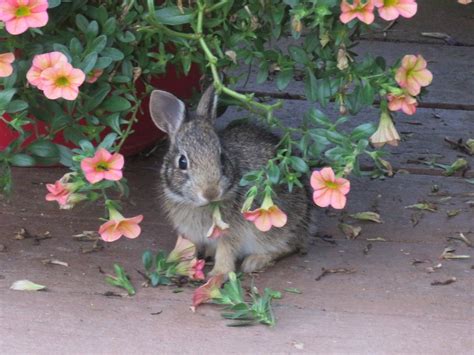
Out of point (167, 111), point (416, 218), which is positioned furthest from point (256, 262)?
point (416, 218)

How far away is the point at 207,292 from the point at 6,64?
91cm

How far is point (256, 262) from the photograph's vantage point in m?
3.97

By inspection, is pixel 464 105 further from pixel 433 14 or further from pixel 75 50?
pixel 75 50

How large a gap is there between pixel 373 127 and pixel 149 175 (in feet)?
4.42

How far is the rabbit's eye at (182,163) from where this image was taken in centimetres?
386

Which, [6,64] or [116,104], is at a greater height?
[6,64]

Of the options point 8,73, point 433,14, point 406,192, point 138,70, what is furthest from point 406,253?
point 433,14

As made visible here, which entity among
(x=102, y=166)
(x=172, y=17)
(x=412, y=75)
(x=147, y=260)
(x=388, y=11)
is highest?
(x=388, y=11)

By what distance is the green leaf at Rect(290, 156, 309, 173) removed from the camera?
3.54 meters

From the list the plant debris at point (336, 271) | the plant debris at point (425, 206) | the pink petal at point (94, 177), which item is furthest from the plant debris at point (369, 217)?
the pink petal at point (94, 177)

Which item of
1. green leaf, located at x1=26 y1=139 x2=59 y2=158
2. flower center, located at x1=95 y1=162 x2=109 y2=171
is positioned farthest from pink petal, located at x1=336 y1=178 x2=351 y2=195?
green leaf, located at x1=26 y1=139 x2=59 y2=158

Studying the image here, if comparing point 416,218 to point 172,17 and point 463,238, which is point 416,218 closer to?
point 463,238

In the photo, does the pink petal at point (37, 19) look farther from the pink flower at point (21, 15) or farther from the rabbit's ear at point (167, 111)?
the rabbit's ear at point (167, 111)

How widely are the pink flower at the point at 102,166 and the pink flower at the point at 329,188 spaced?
579mm
